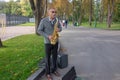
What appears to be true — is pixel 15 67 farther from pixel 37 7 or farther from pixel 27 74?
pixel 37 7

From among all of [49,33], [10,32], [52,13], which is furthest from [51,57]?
[10,32]

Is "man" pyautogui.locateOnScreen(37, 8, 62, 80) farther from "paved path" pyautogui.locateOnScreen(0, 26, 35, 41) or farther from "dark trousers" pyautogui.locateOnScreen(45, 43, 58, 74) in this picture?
"paved path" pyautogui.locateOnScreen(0, 26, 35, 41)

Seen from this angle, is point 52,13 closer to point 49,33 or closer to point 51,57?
point 49,33

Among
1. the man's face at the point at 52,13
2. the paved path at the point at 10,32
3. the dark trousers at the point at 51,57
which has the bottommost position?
the paved path at the point at 10,32

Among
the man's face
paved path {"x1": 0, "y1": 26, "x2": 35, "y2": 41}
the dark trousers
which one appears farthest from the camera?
paved path {"x1": 0, "y1": 26, "x2": 35, "y2": 41}

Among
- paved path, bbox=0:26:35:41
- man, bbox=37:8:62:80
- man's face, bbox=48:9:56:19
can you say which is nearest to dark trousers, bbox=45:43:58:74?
man, bbox=37:8:62:80

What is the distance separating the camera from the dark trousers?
8.40 m

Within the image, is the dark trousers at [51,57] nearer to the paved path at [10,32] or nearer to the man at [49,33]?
the man at [49,33]

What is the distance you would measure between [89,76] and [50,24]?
246cm

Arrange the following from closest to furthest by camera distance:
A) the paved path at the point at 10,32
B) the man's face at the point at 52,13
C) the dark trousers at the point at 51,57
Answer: the man's face at the point at 52,13, the dark trousers at the point at 51,57, the paved path at the point at 10,32

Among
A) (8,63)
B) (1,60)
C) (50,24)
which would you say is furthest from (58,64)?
(1,60)

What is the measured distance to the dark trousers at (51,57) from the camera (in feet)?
27.6

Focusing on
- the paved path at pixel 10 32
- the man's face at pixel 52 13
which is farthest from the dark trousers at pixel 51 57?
the paved path at pixel 10 32

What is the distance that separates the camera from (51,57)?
8750 millimetres
